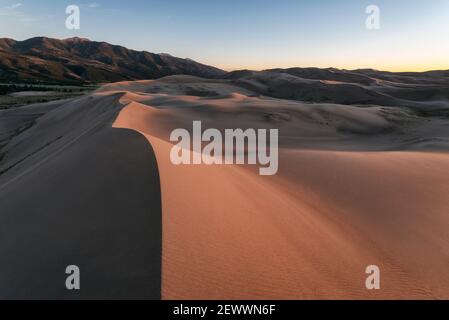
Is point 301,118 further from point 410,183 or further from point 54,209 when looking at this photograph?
point 54,209

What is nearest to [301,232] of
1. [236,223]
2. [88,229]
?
[236,223]

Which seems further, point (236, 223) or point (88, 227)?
point (236, 223)

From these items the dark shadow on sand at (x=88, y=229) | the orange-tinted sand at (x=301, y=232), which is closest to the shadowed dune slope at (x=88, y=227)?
→ the dark shadow on sand at (x=88, y=229)

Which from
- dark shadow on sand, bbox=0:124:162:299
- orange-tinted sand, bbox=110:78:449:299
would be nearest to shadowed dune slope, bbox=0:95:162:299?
dark shadow on sand, bbox=0:124:162:299

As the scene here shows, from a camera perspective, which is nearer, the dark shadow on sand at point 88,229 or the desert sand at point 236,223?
the dark shadow on sand at point 88,229

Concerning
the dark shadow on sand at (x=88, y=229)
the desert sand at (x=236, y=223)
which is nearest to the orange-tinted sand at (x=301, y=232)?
the desert sand at (x=236, y=223)

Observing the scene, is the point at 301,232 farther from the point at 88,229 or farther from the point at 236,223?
the point at 88,229

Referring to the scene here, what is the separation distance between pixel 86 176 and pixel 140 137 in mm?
2161

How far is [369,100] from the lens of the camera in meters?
42.3

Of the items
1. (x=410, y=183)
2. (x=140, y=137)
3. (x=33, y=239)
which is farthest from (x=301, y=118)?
(x=33, y=239)

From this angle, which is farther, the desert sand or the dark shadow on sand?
the desert sand

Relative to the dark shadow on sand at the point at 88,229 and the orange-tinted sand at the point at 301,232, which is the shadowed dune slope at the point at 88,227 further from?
the orange-tinted sand at the point at 301,232

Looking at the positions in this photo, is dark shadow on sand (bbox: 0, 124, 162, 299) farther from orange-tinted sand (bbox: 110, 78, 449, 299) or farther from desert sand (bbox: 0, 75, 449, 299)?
orange-tinted sand (bbox: 110, 78, 449, 299)

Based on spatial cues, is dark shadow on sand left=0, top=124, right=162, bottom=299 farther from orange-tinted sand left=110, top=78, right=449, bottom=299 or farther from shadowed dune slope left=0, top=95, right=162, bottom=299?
orange-tinted sand left=110, top=78, right=449, bottom=299
